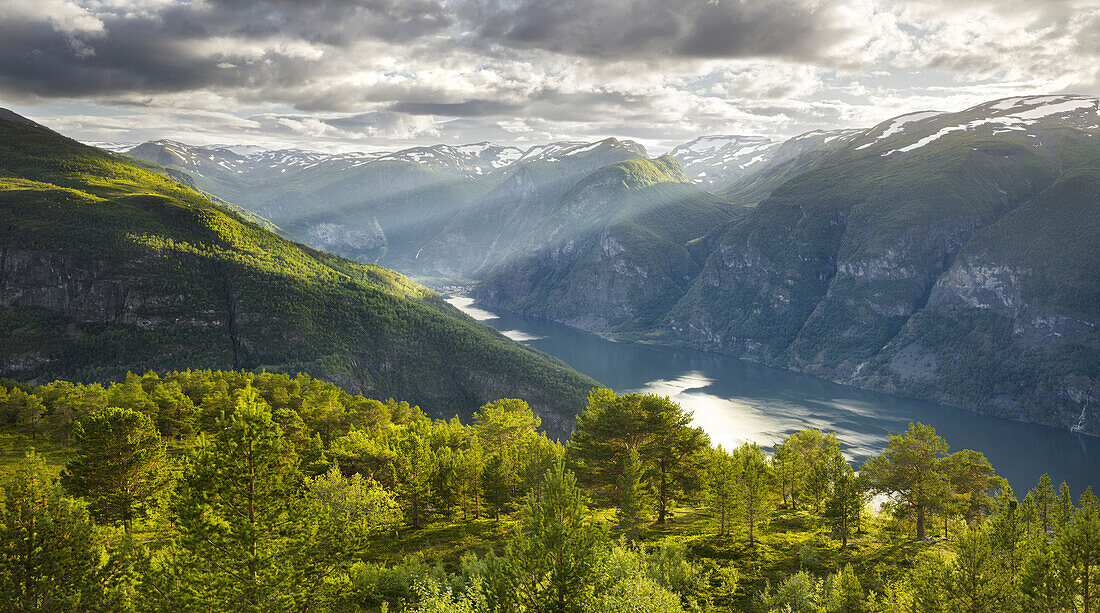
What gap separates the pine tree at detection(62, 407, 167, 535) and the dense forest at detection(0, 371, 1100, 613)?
Result: 13cm

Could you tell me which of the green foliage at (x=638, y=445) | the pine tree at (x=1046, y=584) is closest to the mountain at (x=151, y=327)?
the green foliage at (x=638, y=445)

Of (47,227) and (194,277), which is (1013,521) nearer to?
(194,277)

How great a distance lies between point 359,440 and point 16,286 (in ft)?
656

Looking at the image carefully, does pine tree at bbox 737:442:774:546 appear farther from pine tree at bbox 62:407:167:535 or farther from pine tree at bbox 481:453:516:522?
pine tree at bbox 62:407:167:535

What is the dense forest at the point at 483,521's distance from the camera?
67.2ft

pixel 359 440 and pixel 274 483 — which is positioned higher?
pixel 274 483

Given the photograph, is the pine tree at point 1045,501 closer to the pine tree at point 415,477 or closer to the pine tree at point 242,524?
the pine tree at point 415,477

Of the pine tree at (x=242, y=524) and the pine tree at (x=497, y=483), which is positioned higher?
the pine tree at (x=242, y=524)

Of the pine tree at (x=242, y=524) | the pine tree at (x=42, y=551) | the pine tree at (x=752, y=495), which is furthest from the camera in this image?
the pine tree at (x=752, y=495)

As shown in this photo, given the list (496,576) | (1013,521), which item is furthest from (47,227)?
(1013,521)

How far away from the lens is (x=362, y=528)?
26875 millimetres

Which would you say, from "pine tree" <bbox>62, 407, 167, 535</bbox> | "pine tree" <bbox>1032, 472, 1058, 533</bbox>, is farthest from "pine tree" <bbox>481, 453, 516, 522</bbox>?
"pine tree" <bbox>1032, 472, 1058, 533</bbox>

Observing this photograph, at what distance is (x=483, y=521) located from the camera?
186ft

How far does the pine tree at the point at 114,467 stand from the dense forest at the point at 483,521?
132 mm
